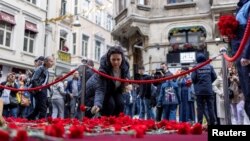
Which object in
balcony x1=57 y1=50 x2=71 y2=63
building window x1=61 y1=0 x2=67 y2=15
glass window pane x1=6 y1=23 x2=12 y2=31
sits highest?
building window x1=61 y1=0 x2=67 y2=15

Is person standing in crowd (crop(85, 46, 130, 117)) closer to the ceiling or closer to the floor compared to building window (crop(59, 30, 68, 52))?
closer to the floor

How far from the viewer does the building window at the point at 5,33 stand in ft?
70.0

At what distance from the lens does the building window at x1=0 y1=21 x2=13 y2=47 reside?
2133cm

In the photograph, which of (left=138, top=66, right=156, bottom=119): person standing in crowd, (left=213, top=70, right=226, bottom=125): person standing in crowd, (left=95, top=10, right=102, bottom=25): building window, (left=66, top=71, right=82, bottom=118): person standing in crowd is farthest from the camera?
(left=95, top=10, right=102, bottom=25): building window

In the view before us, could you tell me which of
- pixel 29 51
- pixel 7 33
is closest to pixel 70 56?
pixel 29 51

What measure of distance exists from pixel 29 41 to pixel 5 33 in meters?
2.59

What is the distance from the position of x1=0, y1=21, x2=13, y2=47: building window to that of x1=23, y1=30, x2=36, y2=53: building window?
154 cm

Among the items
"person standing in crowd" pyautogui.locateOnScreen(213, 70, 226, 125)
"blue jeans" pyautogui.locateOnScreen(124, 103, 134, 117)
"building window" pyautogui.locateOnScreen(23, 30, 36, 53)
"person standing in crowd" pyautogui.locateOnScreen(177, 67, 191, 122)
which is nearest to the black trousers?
"person standing in crowd" pyautogui.locateOnScreen(177, 67, 191, 122)

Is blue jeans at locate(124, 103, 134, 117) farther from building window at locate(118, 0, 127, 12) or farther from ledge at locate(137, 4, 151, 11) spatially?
building window at locate(118, 0, 127, 12)

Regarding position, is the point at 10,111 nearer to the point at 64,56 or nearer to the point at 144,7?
the point at 144,7

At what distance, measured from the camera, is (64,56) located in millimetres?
27688

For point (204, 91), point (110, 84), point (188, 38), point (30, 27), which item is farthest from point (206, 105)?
point (30, 27)

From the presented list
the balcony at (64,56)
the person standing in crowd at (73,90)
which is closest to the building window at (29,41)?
the balcony at (64,56)

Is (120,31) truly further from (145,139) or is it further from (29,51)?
(145,139)
